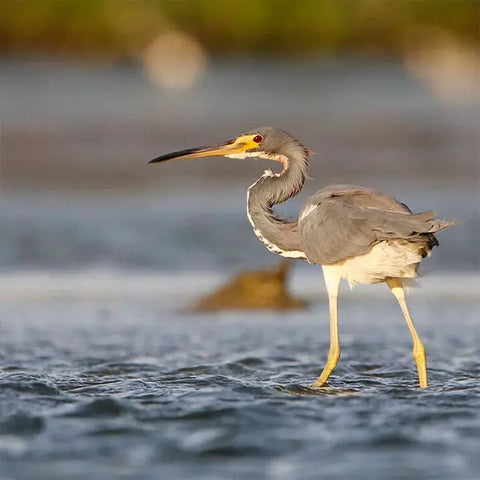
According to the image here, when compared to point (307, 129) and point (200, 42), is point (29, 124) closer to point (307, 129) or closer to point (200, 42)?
point (307, 129)

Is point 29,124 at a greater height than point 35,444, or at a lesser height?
greater

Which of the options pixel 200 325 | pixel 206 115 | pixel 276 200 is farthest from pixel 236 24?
pixel 276 200

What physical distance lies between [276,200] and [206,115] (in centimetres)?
1754

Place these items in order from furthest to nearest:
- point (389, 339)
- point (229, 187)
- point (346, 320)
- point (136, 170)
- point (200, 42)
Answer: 1. point (200, 42)
2. point (136, 170)
3. point (229, 187)
4. point (346, 320)
5. point (389, 339)

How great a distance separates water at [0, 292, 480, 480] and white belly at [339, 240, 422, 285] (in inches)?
24.1

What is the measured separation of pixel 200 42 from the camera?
3866 cm

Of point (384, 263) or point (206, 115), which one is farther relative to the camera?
point (206, 115)

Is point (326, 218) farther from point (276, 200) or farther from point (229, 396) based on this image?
point (229, 396)

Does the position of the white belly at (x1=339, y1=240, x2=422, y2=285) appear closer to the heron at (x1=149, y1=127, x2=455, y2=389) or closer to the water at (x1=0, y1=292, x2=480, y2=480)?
the heron at (x1=149, y1=127, x2=455, y2=389)

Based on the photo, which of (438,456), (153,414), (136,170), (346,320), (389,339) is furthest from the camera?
(136,170)

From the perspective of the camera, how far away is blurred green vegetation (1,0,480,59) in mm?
38188

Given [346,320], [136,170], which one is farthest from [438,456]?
[136,170]

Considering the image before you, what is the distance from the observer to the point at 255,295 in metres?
10.3

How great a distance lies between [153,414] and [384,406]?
112 centimetres
